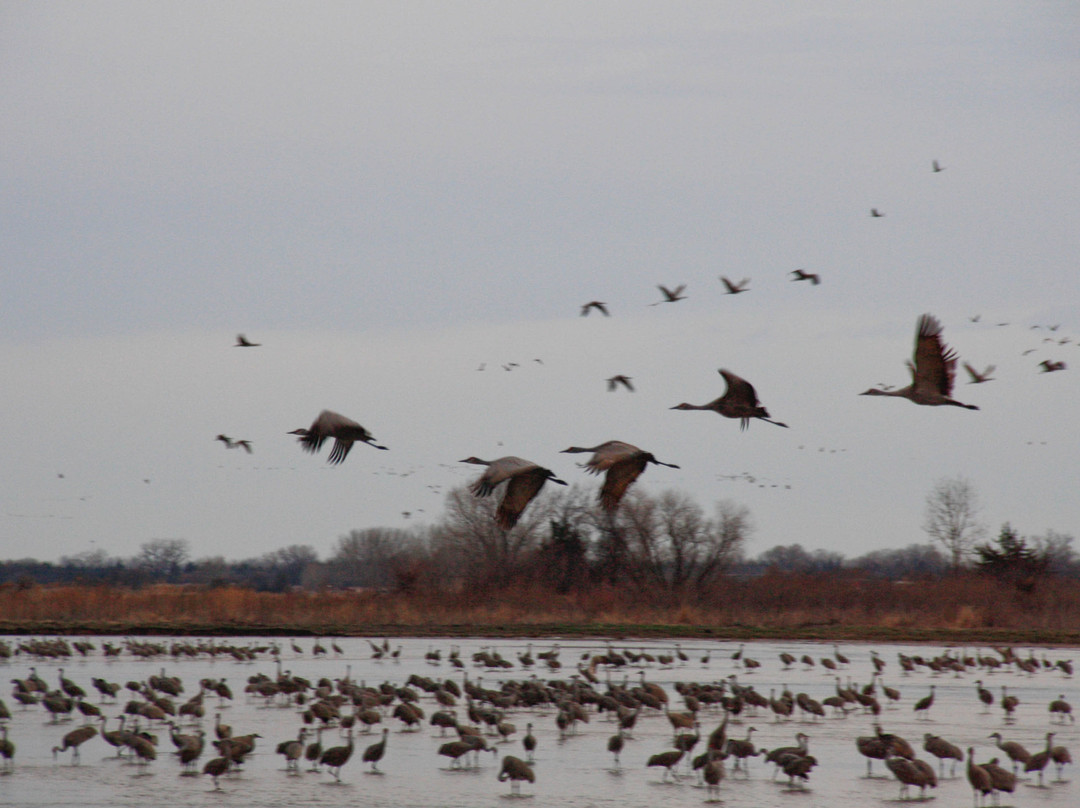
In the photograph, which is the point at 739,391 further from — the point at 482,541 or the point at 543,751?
the point at 482,541

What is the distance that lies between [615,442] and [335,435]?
235 cm

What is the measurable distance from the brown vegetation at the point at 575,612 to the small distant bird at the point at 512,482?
27174mm

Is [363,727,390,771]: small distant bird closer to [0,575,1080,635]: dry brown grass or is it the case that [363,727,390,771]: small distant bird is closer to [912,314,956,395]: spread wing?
[912,314,956,395]: spread wing

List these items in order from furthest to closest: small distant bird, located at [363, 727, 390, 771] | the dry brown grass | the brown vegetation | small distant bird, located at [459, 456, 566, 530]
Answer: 1. the dry brown grass
2. the brown vegetation
3. small distant bird, located at [363, 727, 390, 771]
4. small distant bird, located at [459, 456, 566, 530]

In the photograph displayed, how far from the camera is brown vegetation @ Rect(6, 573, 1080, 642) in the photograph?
37.2m

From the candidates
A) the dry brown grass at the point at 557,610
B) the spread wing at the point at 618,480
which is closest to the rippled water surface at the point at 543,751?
the spread wing at the point at 618,480

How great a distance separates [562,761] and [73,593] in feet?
93.6

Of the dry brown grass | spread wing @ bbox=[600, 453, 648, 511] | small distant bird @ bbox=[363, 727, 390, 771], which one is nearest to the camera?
spread wing @ bbox=[600, 453, 648, 511]

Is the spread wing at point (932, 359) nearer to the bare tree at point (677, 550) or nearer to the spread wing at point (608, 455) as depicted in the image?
the spread wing at point (608, 455)

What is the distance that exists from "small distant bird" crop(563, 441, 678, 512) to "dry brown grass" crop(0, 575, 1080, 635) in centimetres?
2714

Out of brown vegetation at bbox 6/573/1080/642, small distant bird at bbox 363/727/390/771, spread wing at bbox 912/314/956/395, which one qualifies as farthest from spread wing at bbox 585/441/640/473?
brown vegetation at bbox 6/573/1080/642

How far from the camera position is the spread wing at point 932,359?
12.5 metres

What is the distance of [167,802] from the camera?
1223cm

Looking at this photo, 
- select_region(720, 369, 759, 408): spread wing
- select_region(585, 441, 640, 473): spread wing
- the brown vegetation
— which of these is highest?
select_region(720, 369, 759, 408): spread wing
